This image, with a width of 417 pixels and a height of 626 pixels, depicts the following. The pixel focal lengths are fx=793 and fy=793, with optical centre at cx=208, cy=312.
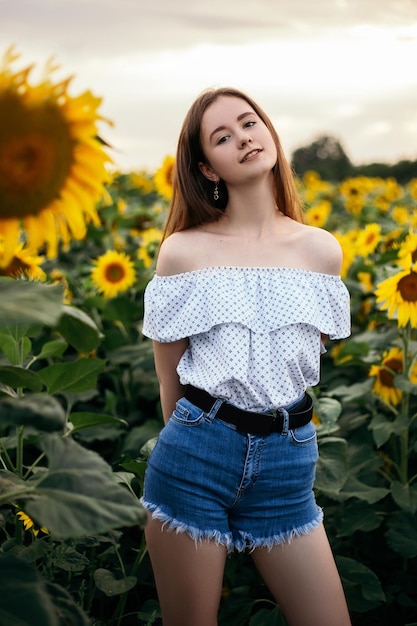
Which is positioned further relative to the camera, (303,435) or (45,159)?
(303,435)

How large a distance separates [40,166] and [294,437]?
99 cm

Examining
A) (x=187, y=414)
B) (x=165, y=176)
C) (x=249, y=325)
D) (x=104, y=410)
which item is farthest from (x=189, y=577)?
(x=165, y=176)

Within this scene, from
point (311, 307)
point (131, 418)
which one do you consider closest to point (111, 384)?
point (131, 418)

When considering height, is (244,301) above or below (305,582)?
above

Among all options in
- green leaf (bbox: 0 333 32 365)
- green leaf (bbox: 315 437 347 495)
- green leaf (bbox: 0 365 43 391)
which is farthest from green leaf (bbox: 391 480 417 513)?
green leaf (bbox: 0 365 43 391)

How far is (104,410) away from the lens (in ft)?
10.7

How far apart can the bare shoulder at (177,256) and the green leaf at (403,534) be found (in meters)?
1.17

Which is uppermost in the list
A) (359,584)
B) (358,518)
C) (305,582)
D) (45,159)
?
(45,159)

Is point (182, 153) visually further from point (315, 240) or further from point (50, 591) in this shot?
point (50, 591)

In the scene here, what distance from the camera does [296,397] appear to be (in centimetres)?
190

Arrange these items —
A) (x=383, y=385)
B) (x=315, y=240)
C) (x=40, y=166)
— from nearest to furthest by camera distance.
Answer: (x=40, y=166)
(x=315, y=240)
(x=383, y=385)

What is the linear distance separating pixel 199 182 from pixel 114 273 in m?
1.59

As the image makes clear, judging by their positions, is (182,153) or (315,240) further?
(182,153)

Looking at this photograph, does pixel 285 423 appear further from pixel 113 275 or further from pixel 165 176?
pixel 165 176
